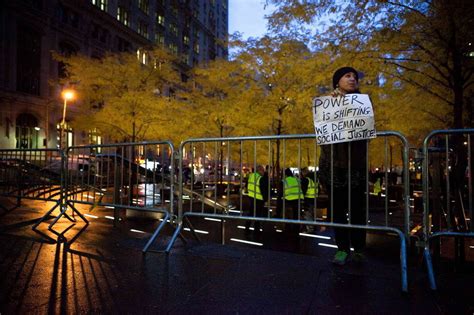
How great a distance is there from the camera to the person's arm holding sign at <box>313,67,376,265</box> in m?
4.05

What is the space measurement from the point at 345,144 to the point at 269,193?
232cm

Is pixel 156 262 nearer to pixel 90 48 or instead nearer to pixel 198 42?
pixel 90 48

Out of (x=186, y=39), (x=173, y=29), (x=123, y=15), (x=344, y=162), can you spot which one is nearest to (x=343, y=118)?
(x=344, y=162)

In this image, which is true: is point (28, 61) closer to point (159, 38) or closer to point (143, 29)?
point (143, 29)

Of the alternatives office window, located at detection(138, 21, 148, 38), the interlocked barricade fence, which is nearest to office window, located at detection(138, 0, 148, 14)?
office window, located at detection(138, 21, 148, 38)

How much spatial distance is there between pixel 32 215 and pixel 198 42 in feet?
252

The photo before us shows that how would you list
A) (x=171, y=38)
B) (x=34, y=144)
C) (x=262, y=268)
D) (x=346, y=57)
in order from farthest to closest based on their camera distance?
(x=171, y=38)
(x=34, y=144)
(x=346, y=57)
(x=262, y=268)

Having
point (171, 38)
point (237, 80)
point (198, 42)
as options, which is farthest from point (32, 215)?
point (198, 42)

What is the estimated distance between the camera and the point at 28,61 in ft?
124

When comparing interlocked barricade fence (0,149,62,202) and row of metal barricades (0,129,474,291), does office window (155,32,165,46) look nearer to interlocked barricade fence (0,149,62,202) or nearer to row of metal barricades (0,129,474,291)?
row of metal barricades (0,129,474,291)

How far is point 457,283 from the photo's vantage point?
3576 millimetres

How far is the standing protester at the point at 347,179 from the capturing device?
416 cm

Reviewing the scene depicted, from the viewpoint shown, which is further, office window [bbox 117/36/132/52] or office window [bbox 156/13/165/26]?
office window [bbox 156/13/165/26]

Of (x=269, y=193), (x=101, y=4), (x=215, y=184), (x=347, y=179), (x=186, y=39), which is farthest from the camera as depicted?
(x=186, y=39)
